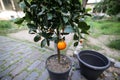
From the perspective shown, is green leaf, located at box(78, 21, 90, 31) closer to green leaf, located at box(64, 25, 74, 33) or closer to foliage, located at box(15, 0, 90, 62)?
foliage, located at box(15, 0, 90, 62)

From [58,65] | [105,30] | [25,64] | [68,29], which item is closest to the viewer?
[68,29]

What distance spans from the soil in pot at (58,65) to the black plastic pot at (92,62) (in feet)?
0.75

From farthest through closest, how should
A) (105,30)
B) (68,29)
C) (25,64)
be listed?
(105,30), (25,64), (68,29)

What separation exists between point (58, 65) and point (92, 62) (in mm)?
680

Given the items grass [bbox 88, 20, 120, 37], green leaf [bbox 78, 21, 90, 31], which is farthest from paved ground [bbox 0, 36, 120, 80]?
grass [bbox 88, 20, 120, 37]

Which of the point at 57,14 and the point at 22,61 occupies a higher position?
the point at 57,14

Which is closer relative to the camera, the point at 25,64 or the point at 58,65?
the point at 58,65

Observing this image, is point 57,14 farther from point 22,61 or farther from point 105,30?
point 105,30

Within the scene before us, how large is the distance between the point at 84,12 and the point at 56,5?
295 millimetres

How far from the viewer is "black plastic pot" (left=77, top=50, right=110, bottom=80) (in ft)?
4.68

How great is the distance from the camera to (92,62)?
1.76m

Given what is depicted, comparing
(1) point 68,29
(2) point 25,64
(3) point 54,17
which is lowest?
(2) point 25,64

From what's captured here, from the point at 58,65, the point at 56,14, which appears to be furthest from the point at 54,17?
the point at 58,65

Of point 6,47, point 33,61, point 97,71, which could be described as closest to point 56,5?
point 97,71
